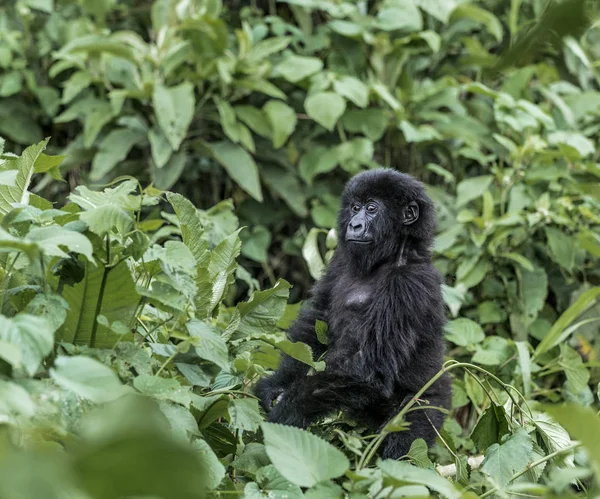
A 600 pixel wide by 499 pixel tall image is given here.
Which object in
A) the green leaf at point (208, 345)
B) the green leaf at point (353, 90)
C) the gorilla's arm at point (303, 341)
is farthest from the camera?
the green leaf at point (353, 90)

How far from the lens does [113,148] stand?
5371 millimetres

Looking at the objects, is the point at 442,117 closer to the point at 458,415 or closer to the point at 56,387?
the point at 458,415

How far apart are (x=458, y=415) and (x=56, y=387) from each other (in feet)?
9.39

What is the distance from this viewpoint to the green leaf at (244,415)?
2.17 m

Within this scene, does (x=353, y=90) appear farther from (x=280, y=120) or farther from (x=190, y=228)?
(x=190, y=228)

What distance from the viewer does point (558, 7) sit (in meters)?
0.93

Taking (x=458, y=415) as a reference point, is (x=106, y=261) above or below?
above

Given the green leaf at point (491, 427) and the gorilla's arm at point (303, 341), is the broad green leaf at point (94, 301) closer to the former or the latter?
the gorilla's arm at point (303, 341)

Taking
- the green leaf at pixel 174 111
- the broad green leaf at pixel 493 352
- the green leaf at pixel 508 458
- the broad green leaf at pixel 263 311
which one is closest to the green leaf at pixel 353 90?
the green leaf at pixel 174 111

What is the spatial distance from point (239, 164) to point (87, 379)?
4.02 metres

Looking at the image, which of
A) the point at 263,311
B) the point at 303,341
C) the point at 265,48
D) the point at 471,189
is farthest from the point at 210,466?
the point at 265,48

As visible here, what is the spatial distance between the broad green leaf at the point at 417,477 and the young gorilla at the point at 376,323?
39.4 inches

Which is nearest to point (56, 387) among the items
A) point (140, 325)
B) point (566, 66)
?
point (140, 325)

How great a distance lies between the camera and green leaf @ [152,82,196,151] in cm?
510
